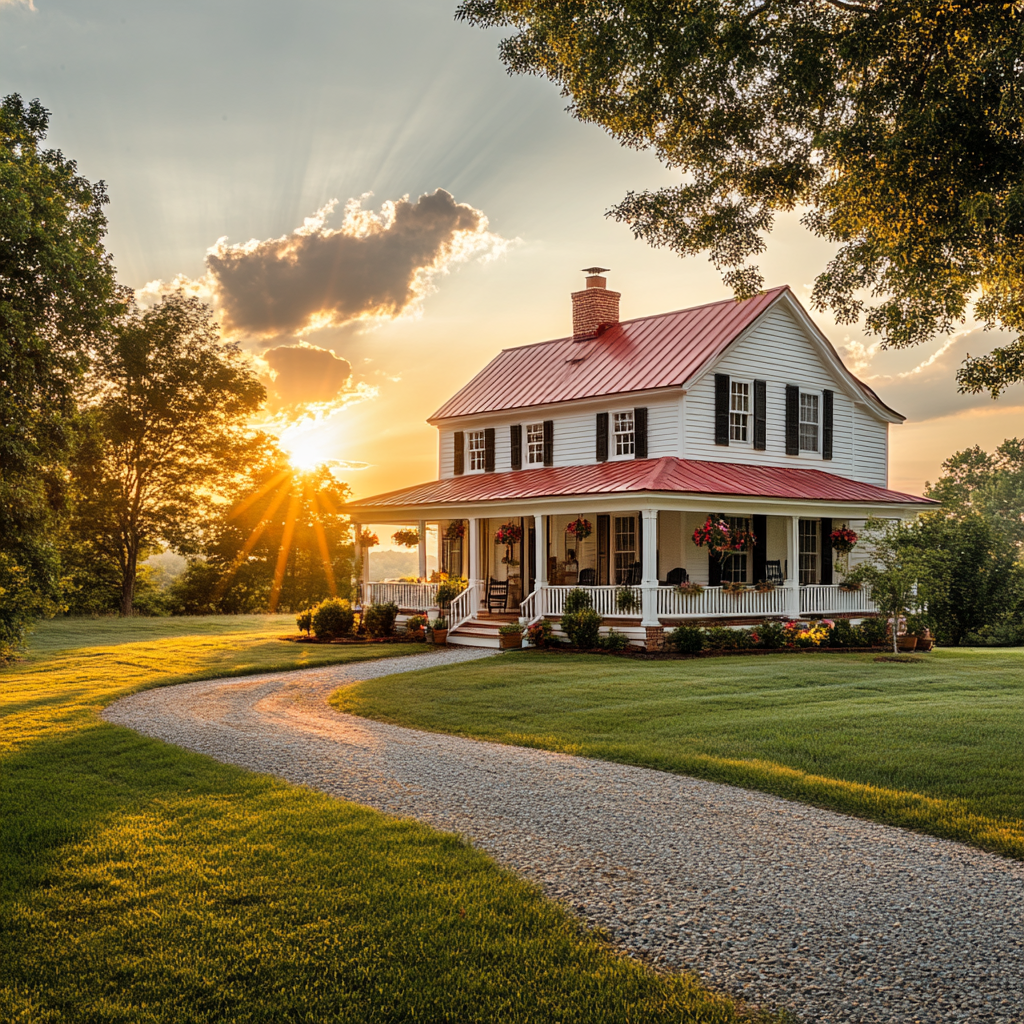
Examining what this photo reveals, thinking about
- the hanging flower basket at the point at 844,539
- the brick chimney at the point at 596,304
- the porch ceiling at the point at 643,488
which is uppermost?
the brick chimney at the point at 596,304

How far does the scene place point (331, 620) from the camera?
83.8 ft

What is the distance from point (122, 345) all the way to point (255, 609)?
15.8 metres

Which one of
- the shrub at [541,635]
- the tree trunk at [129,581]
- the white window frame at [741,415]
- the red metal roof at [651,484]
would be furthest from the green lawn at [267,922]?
the tree trunk at [129,581]

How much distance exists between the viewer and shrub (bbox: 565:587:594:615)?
71.4 ft

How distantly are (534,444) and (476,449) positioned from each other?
2.44 meters

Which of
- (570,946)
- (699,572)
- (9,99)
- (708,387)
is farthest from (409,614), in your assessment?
(570,946)

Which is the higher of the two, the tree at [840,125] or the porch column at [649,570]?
the tree at [840,125]

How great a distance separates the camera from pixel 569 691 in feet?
47.8

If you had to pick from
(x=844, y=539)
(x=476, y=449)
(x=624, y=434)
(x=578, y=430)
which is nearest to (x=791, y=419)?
(x=844, y=539)

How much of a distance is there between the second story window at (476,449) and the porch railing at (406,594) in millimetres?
4544

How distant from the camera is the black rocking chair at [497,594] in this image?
25500mm

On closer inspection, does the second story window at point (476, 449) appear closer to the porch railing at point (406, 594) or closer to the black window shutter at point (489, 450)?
the black window shutter at point (489, 450)

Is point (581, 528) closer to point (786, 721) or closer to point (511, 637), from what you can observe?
point (511, 637)

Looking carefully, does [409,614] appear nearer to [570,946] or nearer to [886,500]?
[886,500]
